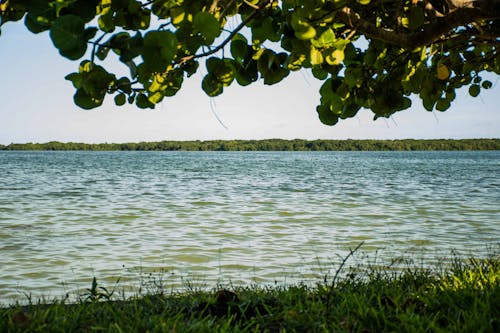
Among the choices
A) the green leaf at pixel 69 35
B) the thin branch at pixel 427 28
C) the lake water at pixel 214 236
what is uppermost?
the thin branch at pixel 427 28

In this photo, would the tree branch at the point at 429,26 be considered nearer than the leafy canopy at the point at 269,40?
No

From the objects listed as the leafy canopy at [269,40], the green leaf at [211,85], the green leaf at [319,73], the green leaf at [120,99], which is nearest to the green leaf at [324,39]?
the leafy canopy at [269,40]

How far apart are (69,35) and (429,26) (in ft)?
7.67

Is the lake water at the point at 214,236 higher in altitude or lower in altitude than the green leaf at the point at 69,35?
lower

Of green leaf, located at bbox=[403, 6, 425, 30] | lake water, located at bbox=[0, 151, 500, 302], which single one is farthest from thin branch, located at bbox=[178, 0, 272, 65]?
lake water, located at bbox=[0, 151, 500, 302]

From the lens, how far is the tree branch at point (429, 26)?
3314 mm

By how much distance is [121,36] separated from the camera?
→ 2.43 meters

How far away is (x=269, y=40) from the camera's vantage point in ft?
11.1

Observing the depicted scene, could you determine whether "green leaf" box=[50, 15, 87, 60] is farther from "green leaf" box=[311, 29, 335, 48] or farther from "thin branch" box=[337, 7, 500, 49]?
"thin branch" box=[337, 7, 500, 49]

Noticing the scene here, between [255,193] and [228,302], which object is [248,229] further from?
[255,193]

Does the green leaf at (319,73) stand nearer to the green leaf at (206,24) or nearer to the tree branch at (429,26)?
the tree branch at (429,26)

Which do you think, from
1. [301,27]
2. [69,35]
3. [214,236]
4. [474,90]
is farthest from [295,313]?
[214,236]

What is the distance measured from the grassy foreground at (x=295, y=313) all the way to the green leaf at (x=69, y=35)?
5.49ft

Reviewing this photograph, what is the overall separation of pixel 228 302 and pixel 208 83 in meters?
1.64
